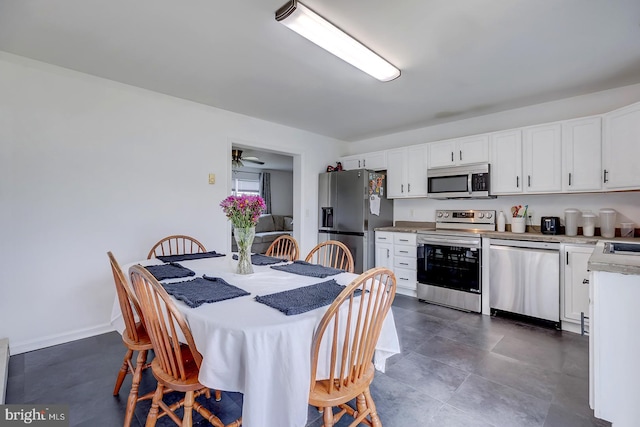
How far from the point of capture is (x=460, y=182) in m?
3.73

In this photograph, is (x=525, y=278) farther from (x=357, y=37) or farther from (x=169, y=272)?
(x=169, y=272)

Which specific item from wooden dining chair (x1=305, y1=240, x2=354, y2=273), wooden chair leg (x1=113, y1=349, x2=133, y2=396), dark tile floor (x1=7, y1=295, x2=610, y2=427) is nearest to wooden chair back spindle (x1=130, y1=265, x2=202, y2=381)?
dark tile floor (x1=7, y1=295, x2=610, y2=427)

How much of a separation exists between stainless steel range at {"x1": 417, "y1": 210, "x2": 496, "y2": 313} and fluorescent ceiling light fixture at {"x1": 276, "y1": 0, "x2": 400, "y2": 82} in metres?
2.05

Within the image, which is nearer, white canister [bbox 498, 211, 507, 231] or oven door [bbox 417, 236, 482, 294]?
oven door [bbox 417, 236, 482, 294]

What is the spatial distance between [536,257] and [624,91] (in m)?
1.89

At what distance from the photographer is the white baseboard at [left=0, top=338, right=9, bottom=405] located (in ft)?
5.95

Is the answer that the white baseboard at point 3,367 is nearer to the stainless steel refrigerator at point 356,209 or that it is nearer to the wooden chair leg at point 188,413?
the wooden chair leg at point 188,413

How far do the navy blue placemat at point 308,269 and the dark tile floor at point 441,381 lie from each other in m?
0.80

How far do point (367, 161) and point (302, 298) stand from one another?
12.2ft

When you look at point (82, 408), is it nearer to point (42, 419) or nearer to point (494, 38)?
point (42, 419)

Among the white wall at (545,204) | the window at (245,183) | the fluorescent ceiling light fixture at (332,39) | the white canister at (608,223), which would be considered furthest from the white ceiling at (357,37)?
the window at (245,183)

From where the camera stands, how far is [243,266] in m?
1.94

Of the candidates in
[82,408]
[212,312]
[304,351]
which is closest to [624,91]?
[304,351]

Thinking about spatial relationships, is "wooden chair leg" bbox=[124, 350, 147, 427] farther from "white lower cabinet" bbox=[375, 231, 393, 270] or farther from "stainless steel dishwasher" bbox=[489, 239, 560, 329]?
"stainless steel dishwasher" bbox=[489, 239, 560, 329]
